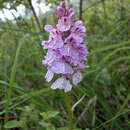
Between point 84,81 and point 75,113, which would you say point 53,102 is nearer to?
point 75,113

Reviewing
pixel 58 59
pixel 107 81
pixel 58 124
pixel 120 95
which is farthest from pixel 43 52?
pixel 120 95

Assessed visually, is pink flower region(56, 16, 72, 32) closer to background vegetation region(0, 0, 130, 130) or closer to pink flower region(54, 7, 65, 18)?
pink flower region(54, 7, 65, 18)

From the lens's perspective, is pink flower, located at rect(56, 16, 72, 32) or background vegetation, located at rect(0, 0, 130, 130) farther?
background vegetation, located at rect(0, 0, 130, 130)

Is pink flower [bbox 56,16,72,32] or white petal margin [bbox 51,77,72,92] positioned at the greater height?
pink flower [bbox 56,16,72,32]

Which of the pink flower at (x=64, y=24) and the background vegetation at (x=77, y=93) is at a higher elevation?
the pink flower at (x=64, y=24)

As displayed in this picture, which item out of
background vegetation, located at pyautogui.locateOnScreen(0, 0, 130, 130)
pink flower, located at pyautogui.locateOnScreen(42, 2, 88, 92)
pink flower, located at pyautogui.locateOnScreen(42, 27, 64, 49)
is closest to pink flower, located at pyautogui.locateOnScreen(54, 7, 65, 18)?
pink flower, located at pyautogui.locateOnScreen(42, 2, 88, 92)

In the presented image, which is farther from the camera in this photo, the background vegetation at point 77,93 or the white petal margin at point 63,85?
the background vegetation at point 77,93

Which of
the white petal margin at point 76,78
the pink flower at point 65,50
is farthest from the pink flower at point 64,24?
the white petal margin at point 76,78

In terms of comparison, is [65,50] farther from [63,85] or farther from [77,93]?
[77,93]

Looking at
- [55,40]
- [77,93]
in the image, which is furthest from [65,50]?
[77,93]

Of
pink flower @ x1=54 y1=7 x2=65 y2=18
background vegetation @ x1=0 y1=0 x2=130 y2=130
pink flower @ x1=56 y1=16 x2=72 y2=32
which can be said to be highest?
pink flower @ x1=54 y1=7 x2=65 y2=18

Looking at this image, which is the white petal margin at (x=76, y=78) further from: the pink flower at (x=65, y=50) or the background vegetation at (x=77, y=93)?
the background vegetation at (x=77, y=93)
